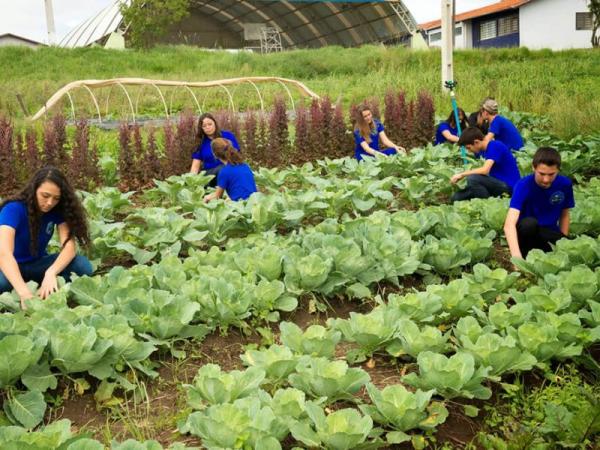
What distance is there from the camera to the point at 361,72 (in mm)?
19766

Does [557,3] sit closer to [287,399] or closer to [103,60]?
[103,60]

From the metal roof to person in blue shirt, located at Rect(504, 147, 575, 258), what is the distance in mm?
27425

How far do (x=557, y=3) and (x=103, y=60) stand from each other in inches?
769

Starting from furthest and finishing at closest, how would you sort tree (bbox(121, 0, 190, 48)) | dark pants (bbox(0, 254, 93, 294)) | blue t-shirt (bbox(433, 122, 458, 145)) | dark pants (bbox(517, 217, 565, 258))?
tree (bbox(121, 0, 190, 48)) < blue t-shirt (bbox(433, 122, 458, 145)) < dark pants (bbox(517, 217, 565, 258)) < dark pants (bbox(0, 254, 93, 294))

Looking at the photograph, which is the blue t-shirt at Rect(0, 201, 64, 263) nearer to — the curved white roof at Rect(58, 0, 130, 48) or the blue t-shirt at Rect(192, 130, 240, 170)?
the blue t-shirt at Rect(192, 130, 240, 170)

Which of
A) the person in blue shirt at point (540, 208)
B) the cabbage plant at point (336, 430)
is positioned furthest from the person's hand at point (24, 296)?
the person in blue shirt at point (540, 208)

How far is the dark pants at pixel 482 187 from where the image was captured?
5.59 m

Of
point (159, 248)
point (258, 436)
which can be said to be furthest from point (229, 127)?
point (258, 436)

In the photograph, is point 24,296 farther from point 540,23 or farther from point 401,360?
point 540,23

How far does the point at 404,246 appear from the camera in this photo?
3918 mm

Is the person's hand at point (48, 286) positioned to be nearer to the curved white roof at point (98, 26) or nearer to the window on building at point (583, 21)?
the curved white roof at point (98, 26)

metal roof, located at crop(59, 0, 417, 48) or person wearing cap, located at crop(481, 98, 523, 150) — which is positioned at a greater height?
metal roof, located at crop(59, 0, 417, 48)

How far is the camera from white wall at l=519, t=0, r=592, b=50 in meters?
30.0

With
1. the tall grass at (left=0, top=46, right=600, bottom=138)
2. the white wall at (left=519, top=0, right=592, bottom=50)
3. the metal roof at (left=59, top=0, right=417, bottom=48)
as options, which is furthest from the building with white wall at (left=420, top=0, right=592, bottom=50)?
the tall grass at (left=0, top=46, right=600, bottom=138)
